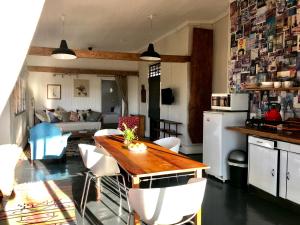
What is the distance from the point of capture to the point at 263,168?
3641mm

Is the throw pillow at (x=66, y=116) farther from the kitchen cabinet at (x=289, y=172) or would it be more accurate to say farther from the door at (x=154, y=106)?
the kitchen cabinet at (x=289, y=172)

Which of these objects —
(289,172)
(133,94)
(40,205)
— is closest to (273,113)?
(289,172)

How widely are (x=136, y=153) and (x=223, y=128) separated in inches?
79.4

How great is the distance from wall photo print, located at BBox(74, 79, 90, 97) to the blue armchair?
208 inches

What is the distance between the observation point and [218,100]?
496 cm

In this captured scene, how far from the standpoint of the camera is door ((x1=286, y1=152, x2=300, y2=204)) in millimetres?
3111

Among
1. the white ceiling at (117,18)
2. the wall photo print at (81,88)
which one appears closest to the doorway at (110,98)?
the wall photo print at (81,88)

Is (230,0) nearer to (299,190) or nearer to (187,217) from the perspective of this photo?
(299,190)

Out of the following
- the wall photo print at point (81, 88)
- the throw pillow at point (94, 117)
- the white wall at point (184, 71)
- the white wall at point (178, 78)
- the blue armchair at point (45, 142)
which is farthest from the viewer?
the wall photo print at point (81, 88)

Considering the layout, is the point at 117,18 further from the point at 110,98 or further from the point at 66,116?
the point at 110,98

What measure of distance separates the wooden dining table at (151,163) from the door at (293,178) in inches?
55.1

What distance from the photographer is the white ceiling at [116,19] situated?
5191 mm

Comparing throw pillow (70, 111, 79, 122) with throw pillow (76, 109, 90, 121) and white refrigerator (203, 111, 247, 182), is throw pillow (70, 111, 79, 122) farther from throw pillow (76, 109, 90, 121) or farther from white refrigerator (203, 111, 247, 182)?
white refrigerator (203, 111, 247, 182)

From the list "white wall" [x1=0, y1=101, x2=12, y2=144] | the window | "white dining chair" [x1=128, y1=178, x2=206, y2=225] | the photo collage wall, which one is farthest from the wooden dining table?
the window
